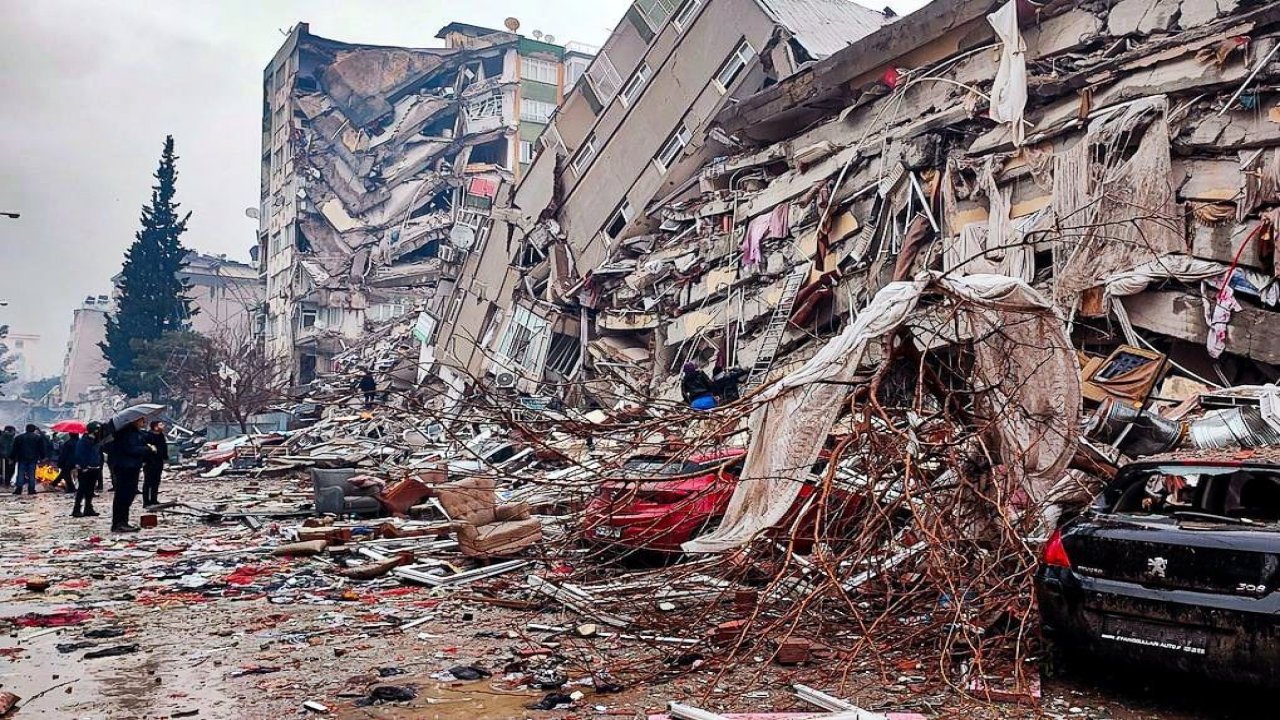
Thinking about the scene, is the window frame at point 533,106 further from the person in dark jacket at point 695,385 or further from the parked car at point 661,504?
the parked car at point 661,504

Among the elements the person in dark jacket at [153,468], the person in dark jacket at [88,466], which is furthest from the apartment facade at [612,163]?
the person in dark jacket at [88,466]

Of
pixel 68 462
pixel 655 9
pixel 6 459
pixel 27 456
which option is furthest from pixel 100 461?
pixel 655 9

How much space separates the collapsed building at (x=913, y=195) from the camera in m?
13.3

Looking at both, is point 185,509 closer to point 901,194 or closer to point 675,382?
point 675,382

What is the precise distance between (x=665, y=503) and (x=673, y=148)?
68.9 feet

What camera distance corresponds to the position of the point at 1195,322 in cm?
1318

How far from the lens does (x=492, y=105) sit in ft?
205

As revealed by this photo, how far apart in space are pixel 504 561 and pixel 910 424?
4931mm

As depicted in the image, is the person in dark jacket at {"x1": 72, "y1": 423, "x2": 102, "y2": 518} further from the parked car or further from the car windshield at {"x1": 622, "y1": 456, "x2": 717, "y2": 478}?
the parked car

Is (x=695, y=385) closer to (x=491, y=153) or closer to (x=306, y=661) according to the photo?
(x=306, y=661)

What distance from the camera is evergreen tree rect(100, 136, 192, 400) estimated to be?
5459 centimetres

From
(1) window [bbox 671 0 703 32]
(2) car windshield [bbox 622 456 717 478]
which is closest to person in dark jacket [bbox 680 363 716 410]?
(2) car windshield [bbox 622 456 717 478]

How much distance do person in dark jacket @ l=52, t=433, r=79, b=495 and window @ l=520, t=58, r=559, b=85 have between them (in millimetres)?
46238

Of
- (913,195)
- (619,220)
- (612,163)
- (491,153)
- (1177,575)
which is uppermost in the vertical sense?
(491,153)
